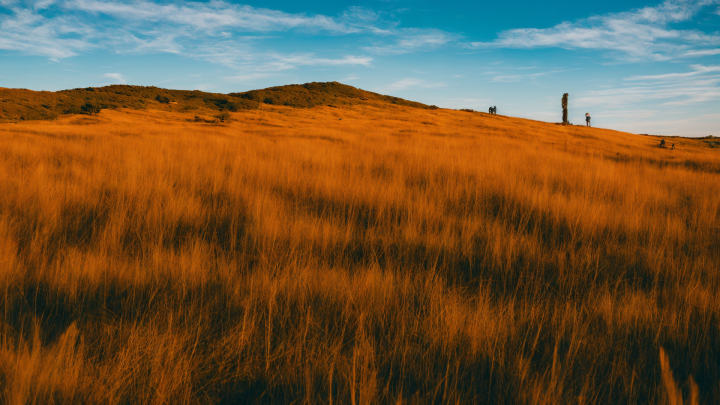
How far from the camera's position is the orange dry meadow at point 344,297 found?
1.31 metres

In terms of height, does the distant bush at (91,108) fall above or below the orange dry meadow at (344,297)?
above

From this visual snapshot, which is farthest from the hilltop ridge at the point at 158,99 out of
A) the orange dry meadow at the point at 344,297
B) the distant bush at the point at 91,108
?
the orange dry meadow at the point at 344,297

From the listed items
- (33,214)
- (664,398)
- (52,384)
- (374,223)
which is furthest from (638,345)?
(33,214)

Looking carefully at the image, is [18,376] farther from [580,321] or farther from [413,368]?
[580,321]

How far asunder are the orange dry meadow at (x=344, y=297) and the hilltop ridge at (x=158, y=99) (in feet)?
73.1

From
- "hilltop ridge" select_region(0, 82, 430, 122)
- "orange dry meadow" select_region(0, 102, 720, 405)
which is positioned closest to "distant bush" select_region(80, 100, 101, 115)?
"hilltop ridge" select_region(0, 82, 430, 122)

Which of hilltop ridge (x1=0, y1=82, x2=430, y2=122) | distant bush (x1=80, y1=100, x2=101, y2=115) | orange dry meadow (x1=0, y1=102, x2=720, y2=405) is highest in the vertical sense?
hilltop ridge (x1=0, y1=82, x2=430, y2=122)

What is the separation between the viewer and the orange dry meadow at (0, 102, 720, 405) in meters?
1.31

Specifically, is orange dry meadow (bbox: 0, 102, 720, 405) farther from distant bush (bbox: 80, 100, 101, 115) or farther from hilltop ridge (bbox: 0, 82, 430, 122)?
hilltop ridge (bbox: 0, 82, 430, 122)

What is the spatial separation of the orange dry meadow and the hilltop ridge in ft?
73.1

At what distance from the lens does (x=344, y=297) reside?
5.99 ft

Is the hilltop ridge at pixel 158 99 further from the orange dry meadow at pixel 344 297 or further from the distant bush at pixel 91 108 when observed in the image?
the orange dry meadow at pixel 344 297

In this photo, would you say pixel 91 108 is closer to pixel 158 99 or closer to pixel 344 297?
pixel 158 99

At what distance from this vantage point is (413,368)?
1382 millimetres
